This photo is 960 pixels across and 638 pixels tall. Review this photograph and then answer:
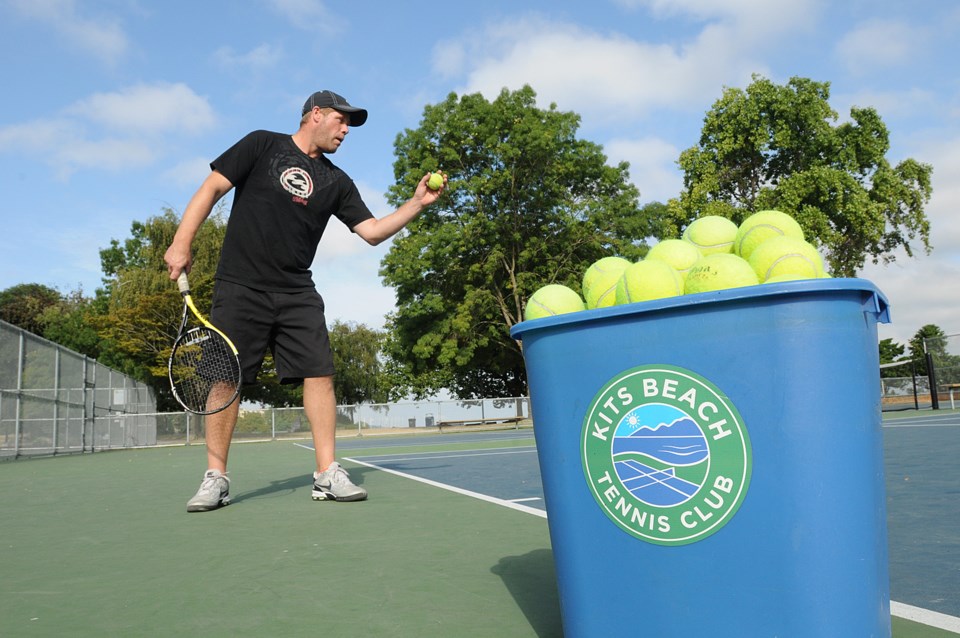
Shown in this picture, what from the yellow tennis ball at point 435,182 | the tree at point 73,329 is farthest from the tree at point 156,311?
the yellow tennis ball at point 435,182

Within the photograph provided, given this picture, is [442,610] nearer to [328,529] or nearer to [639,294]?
[639,294]

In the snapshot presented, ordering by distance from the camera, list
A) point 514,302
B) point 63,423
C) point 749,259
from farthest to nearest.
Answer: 1. point 514,302
2. point 63,423
3. point 749,259

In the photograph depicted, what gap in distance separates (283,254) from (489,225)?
29784mm

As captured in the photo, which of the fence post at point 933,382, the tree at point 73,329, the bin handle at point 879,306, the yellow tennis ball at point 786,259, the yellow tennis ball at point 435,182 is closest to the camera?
the bin handle at point 879,306

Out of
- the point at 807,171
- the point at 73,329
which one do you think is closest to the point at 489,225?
the point at 807,171

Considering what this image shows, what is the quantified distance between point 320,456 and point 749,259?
12.2ft

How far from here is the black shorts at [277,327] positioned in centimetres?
487

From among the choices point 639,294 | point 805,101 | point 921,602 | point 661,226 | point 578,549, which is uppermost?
point 805,101

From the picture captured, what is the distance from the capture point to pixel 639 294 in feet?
6.43

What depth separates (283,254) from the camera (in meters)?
4.96

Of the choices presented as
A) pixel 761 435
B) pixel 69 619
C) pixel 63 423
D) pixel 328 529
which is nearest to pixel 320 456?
pixel 328 529

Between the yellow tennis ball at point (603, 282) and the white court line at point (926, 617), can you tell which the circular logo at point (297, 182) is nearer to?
the yellow tennis ball at point (603, 282)

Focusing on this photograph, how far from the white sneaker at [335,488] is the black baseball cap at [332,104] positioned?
96.1 inches

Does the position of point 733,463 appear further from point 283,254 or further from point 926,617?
point 283,254
